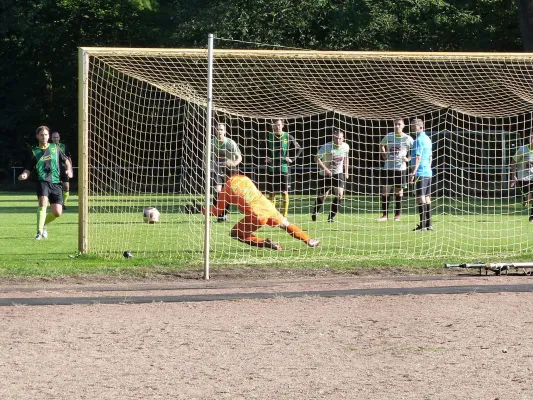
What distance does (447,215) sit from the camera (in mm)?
20312

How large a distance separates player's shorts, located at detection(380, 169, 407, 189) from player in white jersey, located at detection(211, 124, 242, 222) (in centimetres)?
308

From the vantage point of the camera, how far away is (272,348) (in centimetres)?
784

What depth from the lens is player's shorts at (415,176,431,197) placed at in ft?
56.9

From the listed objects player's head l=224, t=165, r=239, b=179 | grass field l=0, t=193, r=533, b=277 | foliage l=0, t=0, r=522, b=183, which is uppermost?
foliage l=0, t=0, r=522, b=183

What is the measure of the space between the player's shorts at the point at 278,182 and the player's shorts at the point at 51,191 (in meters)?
3.82

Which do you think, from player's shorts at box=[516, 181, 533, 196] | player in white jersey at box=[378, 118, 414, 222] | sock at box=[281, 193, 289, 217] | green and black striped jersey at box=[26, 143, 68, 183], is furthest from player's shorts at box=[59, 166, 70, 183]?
player's shorts at box=[516, 181, 533, 196]

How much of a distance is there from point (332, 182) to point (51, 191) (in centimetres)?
526

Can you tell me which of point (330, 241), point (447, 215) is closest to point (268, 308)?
point (330, 241)

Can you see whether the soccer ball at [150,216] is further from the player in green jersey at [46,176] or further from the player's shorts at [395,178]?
the player's shorts at [395,178]

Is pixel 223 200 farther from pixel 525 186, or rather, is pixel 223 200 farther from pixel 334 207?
pixel 525 186

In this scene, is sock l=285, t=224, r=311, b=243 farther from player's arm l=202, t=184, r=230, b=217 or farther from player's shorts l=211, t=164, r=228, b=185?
player's shorts l=211, t=164, r=228, b=185

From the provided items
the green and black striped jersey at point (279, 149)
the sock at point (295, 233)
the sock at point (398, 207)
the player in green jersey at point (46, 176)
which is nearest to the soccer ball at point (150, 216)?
the player in green jersey at point (46, 176)

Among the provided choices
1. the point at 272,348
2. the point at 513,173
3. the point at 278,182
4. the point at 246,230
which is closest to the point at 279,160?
the point at 278,182

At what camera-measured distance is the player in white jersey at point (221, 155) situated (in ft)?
49.7
